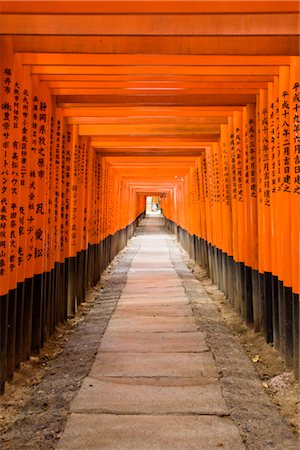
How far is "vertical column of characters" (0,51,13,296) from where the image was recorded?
3785 mm

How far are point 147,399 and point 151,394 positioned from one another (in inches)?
4.5

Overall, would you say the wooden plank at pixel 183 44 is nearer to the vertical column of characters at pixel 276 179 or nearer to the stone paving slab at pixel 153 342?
the vertical column of characters at pixel 276 179

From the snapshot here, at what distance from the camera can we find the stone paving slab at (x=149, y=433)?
9.43 ft

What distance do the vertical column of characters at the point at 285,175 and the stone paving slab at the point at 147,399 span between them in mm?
1389

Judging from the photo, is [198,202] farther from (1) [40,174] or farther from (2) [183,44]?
(2) [183,44]

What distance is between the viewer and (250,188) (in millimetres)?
5863

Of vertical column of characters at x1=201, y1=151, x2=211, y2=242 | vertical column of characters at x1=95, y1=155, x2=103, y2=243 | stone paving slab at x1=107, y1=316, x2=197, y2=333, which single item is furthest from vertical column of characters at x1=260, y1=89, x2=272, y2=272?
vertical column of characters at x1=95, y1=155, x2=103, y2=243

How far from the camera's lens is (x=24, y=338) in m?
4.55

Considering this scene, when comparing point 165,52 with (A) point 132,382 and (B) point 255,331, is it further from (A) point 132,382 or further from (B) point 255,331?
(B) point 255,331

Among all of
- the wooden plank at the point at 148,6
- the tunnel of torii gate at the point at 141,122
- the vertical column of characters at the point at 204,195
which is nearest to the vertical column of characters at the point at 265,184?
the tunnel of torii gate at the point at 141,122

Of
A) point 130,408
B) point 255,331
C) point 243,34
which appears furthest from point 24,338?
point 243,34

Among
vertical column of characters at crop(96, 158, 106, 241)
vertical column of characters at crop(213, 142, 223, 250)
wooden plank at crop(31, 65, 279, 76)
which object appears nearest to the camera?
wooden plank at crop(31, 65, 279, 76)

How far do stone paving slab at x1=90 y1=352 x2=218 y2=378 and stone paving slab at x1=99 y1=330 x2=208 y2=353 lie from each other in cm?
18

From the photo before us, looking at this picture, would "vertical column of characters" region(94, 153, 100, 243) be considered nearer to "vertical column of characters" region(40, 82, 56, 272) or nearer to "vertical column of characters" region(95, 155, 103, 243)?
"vertical column of characters" region(95, 155, 103, 243)
